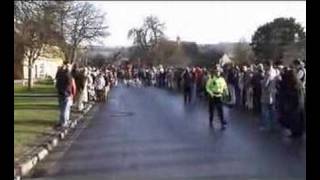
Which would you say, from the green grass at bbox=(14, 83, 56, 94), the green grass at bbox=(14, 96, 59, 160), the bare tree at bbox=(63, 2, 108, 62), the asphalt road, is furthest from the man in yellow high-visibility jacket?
the green grass at bbox=(14, 83, 56, 94)

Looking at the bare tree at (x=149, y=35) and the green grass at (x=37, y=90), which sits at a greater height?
the bare tree at (x=149, y=35)

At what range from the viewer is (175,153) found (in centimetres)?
1335

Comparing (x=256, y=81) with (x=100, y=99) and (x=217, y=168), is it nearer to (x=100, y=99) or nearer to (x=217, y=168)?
(x=217, y=168)

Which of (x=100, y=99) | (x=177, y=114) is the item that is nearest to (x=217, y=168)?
(x=177, y=114)

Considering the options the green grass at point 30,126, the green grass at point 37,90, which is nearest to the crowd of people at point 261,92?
the green grass at point 30,126

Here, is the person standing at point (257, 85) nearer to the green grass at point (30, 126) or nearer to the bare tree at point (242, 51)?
the green grass at point (30, 126)

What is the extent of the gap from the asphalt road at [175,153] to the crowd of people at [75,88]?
0.82 metres

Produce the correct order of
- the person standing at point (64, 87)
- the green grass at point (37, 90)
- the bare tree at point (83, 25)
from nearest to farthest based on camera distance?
1. the person standing at point (64, 87)
2. the bare tree at point (83, 25)
3. the green grass at point (37, 90)

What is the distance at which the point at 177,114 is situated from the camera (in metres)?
24.6

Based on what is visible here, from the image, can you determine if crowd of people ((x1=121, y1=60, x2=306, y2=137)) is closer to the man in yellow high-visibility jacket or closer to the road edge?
the man in yellow high-visibility jacket

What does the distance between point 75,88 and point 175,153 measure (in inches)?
318

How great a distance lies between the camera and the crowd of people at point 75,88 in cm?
1823

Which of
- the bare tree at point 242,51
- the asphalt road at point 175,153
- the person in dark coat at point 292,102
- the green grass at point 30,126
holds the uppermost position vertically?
the bare tree at point 242,51
